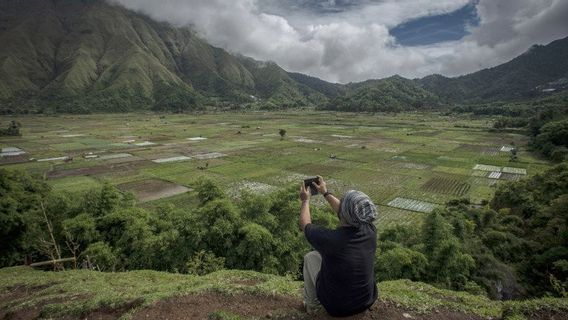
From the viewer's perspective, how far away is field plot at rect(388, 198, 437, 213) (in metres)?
42.6

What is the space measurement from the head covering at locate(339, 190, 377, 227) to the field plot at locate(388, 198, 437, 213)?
135 ft

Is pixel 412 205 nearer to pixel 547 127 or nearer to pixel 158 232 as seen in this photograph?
pixel 158 232

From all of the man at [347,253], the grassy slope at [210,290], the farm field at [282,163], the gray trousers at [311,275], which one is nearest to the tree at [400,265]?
the grassy slope at [210,290]

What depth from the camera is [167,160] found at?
71750mm

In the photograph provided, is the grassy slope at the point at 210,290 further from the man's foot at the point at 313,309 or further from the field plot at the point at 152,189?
the field plot at the point at 152,189

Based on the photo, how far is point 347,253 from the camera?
4.99 metres

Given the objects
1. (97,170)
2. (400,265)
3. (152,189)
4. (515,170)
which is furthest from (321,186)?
(515,170)

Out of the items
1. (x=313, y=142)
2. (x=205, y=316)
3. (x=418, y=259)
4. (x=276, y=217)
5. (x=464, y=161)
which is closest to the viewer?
(x=205, y=316)

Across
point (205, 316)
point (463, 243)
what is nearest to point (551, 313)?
point (205, 316)

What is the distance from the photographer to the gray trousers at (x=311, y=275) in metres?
6.11

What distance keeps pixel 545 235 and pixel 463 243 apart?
8557 mm

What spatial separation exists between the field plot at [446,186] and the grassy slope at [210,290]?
45.0 meters

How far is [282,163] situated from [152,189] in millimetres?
28889

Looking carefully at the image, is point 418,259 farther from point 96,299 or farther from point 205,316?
point 96,299
